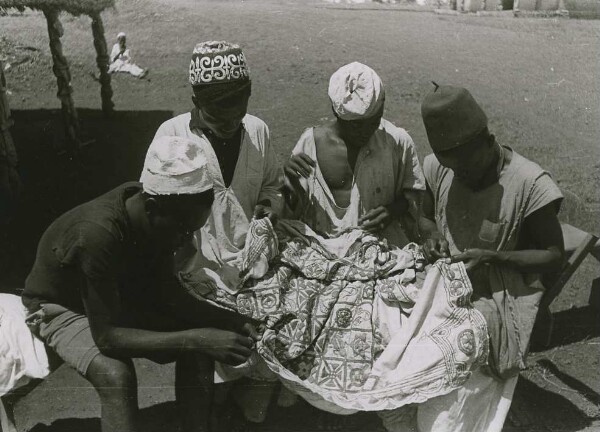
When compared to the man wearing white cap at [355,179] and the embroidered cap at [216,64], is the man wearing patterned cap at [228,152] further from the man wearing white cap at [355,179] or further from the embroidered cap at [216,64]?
the man wearing white cap at [355,179]

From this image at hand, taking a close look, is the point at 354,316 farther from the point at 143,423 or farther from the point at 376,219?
the point at 143,423

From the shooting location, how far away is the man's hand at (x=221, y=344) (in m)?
2.62

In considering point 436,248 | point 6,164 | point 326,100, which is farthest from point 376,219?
point 6,164

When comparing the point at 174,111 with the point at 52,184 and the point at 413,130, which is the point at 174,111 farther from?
the point at 413,130

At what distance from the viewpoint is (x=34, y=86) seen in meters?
8.14

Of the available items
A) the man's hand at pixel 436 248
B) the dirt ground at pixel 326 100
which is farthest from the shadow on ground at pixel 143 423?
the man's hand at pixel 436 248

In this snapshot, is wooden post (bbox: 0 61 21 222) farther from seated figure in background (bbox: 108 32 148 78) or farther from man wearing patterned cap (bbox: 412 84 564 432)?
man wearing patterned cap (bbox: 412 84 564 432)

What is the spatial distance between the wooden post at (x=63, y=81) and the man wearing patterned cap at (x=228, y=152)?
12.2 ft

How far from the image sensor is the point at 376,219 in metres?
3.33

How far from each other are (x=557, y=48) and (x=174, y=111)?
170 inches

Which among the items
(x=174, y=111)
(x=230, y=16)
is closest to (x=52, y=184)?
(x=174, y=111)

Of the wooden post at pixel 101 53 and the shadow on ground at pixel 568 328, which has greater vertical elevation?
the wooden post at pixel 101 53

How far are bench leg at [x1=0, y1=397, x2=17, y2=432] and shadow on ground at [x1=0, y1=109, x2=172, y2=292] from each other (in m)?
1.90

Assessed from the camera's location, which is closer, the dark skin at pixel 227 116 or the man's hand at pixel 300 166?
the dark skin at pixel 227 116
